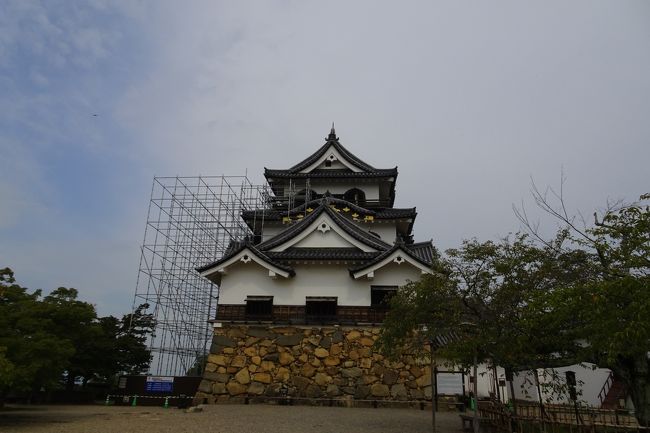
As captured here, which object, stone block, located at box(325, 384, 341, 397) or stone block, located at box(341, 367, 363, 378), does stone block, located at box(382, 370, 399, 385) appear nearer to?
stone block, located at box(341, 367, 363, 378)

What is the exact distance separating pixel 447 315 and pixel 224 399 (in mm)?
10438

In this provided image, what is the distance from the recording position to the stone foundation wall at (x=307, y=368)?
16.7 meters

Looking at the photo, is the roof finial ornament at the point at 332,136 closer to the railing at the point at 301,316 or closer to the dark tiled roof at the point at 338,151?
the dark tiled roof at the point at 338,151

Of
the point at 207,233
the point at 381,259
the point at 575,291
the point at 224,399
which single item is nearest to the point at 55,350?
the point at 224,399

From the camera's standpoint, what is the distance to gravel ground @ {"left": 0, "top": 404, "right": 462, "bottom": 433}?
11.0 meters

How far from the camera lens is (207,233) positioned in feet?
88.7

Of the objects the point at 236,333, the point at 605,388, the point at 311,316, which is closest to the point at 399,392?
the point at 311,316

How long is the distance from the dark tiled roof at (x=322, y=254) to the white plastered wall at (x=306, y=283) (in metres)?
0.44

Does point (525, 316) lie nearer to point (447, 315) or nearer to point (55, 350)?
point (447, 315)

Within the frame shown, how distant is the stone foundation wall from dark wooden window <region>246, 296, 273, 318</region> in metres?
0.69

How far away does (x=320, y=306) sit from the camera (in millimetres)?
18000

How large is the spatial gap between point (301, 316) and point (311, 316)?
392mm

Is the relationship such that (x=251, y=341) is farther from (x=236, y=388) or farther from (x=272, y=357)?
(x=236, y=388)

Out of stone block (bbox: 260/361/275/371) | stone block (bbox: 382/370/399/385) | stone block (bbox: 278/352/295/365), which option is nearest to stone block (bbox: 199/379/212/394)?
stone block (bbox: 260/361/275/371)
